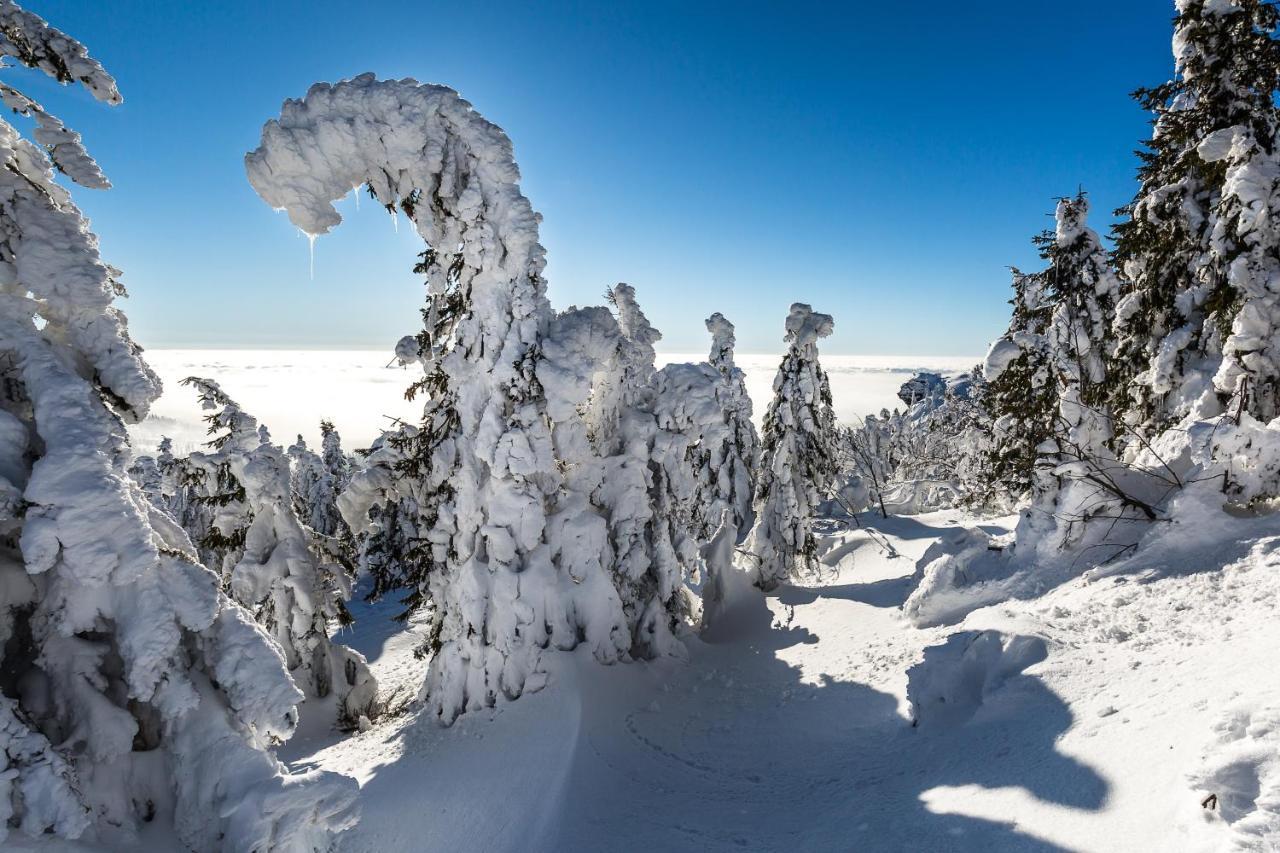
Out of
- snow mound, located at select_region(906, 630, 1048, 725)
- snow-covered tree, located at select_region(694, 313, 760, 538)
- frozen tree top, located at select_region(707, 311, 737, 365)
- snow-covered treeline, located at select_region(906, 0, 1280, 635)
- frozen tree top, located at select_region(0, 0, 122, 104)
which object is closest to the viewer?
frozen tree top, located at select_region(0, 0, 122, 104)

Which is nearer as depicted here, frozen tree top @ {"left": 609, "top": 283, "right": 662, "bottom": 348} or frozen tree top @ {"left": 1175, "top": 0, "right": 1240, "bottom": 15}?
frozen tree top @ {"left": 1175, "top": 0, "right": 1240, "bottom": 15}

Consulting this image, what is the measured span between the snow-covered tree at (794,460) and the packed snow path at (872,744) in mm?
7581

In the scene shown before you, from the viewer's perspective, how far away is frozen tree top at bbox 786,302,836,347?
22016mm

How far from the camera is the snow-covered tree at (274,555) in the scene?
50.7ft

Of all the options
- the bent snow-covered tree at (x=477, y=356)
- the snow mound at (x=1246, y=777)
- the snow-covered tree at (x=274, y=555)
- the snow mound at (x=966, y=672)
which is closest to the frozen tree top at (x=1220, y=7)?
the snow mound at (x=966, y=672)

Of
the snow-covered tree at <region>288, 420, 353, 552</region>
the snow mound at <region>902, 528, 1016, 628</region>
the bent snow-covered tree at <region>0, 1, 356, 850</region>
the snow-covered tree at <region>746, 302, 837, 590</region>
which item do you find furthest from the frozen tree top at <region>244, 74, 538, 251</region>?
the snow-covered tree at <region>288, 420, 353, 552</region>

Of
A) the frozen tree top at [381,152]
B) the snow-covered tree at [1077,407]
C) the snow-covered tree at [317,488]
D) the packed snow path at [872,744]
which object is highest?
the frozen tree top at [381,152]

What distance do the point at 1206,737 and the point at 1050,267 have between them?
47.8 feet

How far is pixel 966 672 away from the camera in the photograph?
27.6ft

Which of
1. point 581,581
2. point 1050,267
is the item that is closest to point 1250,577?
point 581,581

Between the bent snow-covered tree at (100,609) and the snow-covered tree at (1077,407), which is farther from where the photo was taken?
the snow-covered tree at (1077,407)

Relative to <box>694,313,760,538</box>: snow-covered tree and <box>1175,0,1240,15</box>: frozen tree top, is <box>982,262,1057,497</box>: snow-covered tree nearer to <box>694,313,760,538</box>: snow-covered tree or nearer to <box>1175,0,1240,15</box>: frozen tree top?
<box>1175,0,1240,15</box>: frozen tree top

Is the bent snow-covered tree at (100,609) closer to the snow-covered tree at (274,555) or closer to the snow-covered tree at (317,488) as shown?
the snow-covered tree at (274,555)

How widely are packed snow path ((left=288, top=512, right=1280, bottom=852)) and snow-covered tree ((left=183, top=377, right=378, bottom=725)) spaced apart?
8.03 ft
